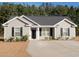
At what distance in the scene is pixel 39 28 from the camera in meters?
39.4

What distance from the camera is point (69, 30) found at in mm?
38875

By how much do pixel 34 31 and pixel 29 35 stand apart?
181 centimetres

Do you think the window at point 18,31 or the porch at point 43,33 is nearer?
the window at point 18,31

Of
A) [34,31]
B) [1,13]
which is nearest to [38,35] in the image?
[34,31]

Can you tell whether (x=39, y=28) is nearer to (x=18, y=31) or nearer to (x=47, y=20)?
(x=47, y=20)

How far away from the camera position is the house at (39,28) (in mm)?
36875

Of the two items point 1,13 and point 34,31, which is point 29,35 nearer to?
point 34,31

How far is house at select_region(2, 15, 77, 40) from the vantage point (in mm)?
36875

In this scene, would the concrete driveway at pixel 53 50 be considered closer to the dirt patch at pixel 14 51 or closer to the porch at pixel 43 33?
the dirt patch at pixel 14 51

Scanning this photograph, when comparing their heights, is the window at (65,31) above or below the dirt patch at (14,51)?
below

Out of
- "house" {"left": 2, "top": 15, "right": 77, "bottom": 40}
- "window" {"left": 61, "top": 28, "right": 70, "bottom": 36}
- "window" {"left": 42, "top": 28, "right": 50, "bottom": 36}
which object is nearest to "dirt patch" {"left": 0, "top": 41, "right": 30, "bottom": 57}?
"house" {"left": 2, "top": 15, "right": 77, "bottom": 40}

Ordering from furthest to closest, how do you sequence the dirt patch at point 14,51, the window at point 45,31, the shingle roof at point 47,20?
the shingle roof at point 47,20, the window at point 45,31, the dirt patch at point 14,51

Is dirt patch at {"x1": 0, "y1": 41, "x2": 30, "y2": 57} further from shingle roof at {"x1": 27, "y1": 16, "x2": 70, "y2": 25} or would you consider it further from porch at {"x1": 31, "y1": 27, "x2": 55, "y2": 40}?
shingle roof at {"x1": 27, "y1": 16, "x2": 70, "y2": 25}

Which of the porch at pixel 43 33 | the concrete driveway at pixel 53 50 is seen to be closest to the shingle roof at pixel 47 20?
the porch at pixel 43 33
